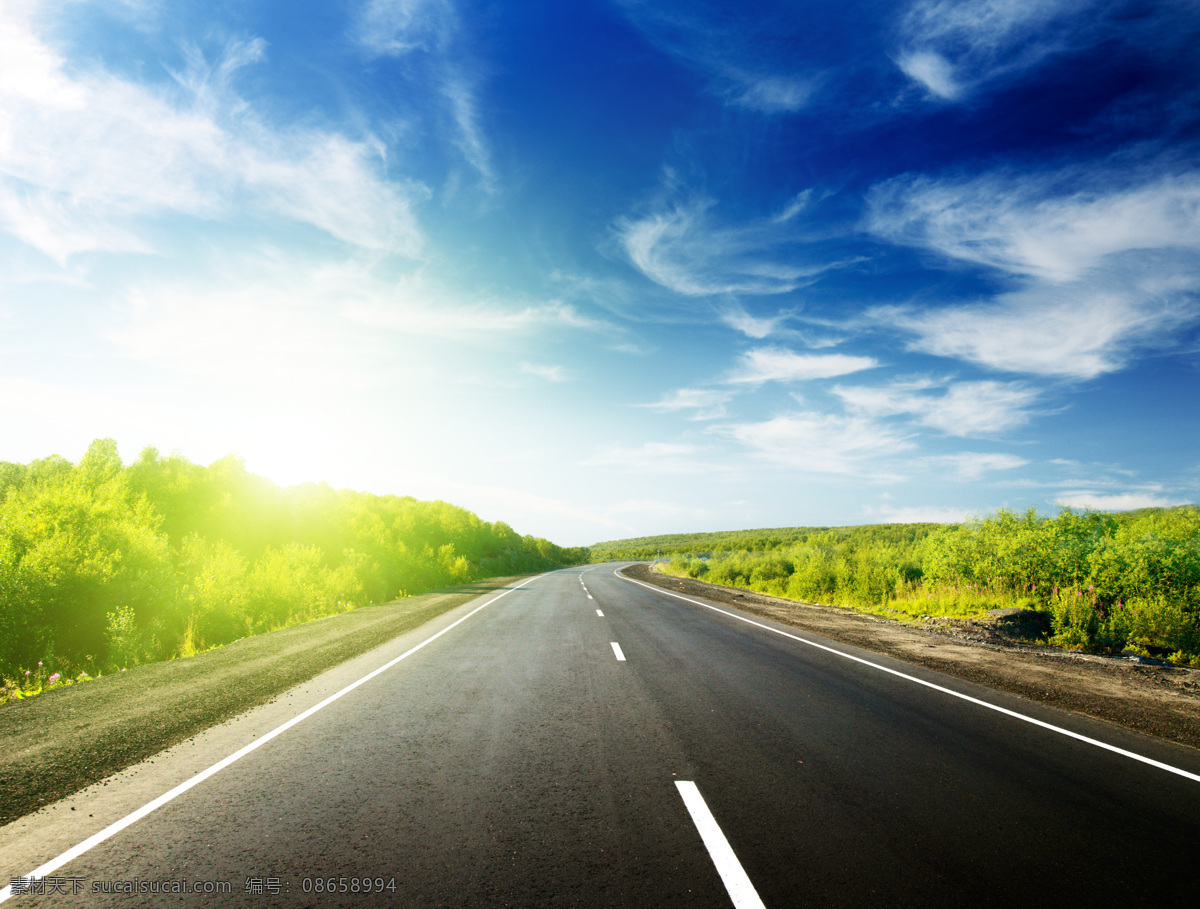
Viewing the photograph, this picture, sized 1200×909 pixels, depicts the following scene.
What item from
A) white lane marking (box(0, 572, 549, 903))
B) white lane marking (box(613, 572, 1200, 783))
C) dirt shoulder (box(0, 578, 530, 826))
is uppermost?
white lane marking (box(613, 572, 1200, 783))

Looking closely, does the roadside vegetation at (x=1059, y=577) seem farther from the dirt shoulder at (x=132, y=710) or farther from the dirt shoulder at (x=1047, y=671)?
the dirt shoulder at (x=132, y=710)

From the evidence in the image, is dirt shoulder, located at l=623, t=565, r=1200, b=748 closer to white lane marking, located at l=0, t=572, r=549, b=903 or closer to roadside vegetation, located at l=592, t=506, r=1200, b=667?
roadside vegetation, located at l=592, t=506, r=1200, b=667

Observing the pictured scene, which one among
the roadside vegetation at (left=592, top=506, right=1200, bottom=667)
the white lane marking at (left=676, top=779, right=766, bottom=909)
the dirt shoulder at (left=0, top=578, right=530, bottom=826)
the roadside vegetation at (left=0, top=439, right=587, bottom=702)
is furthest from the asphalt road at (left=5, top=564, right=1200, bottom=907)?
the roadside vegetation at (left=592, top=506, right=1200, bottom=667)

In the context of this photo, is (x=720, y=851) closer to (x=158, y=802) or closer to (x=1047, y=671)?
(x=158, y=802)

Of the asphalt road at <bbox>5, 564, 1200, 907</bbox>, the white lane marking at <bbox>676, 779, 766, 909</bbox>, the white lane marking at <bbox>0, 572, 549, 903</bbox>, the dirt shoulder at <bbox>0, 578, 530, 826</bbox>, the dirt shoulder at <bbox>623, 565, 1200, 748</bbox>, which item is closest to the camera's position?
the white lane marking at <bbox>676, 779, 766, 909</bbox>

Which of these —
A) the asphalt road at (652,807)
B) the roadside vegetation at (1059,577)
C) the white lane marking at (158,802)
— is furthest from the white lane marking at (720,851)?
the roadside vegetation at (1059,577)

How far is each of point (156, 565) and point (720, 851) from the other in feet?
51.0

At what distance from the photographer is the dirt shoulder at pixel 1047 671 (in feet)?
20.5

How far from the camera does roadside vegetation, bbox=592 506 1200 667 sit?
447 inches

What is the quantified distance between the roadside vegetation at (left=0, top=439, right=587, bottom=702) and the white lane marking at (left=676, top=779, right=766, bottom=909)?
1016 centimetres

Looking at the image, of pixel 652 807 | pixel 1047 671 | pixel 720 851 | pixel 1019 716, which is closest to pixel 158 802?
pixel 652 807

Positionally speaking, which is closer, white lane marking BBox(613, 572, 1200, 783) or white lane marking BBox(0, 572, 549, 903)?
white lane marking BBox(0, 572, 549, 903)

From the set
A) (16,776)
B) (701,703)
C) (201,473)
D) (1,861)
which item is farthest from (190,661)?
(201,473)

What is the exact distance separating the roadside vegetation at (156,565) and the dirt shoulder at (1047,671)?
14.3 meters
